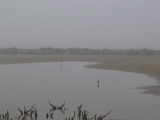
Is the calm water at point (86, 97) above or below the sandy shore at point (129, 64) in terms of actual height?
below

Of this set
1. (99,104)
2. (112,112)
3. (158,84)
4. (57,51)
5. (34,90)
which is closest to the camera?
(112,112)

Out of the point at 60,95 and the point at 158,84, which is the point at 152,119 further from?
the point at 158,84

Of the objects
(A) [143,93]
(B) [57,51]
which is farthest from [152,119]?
(B) [57,51]

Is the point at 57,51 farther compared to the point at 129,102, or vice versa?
the point at 57,51

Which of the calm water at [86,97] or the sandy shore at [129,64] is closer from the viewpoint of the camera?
the calm water at [86,97]

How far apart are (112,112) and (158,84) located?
404 inches

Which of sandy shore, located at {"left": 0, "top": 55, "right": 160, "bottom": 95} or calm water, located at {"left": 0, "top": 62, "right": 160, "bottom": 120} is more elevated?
sandy shore, located at {"left": 0, "top": 55, "right": 160, "bottom": 95}

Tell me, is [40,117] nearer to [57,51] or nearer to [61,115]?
[61,115]

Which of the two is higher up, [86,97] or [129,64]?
[129,64]

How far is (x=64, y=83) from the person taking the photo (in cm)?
2448

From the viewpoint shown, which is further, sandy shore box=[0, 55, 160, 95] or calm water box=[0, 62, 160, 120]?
sandy shore box=[0, 55, 160, 95]

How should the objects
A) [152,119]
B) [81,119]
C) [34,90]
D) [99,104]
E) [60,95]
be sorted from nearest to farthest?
1. [81,119]
2. [152,119]
3. [99,104]
4. [60,95]
5. [34,90]

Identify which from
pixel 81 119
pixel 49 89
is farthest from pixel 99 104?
pixel 49 89

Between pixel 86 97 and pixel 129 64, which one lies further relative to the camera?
pixel 129 64
